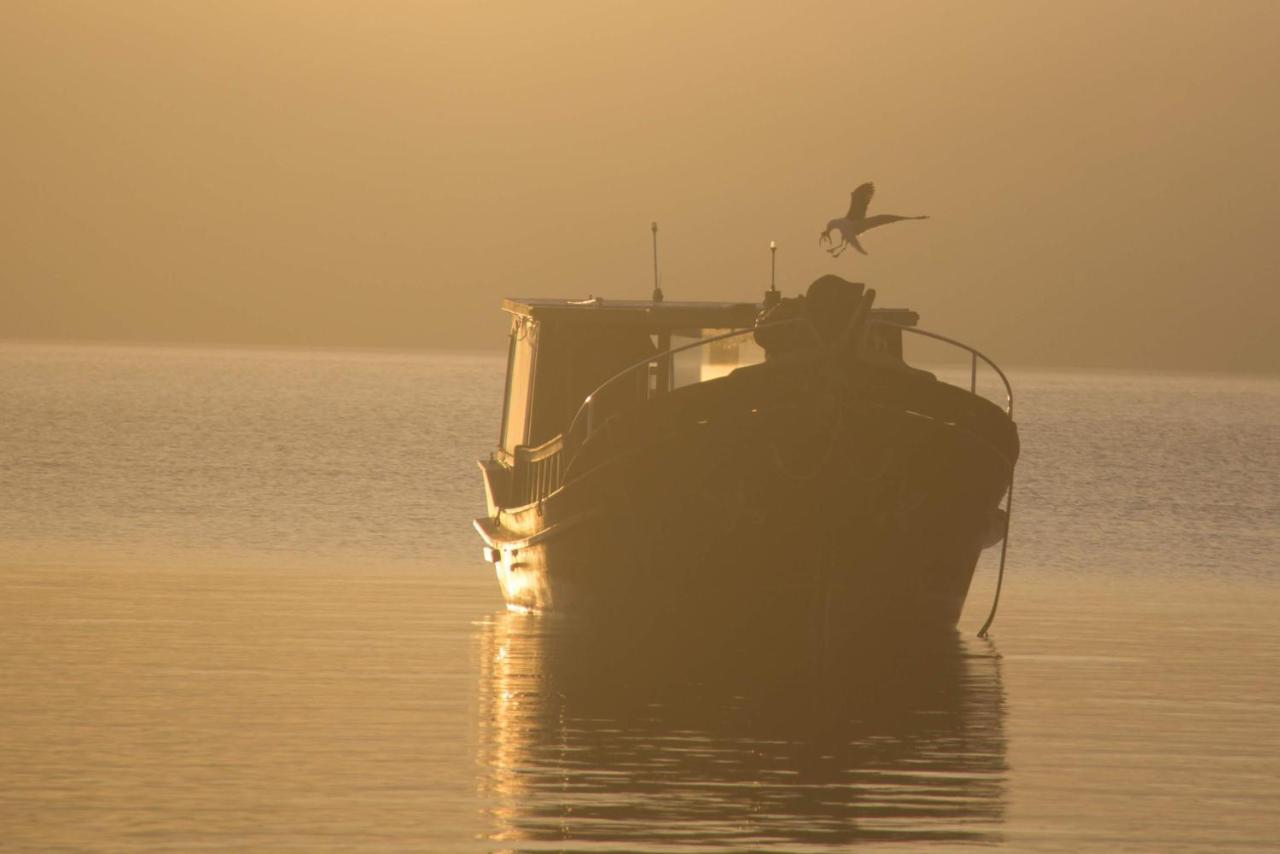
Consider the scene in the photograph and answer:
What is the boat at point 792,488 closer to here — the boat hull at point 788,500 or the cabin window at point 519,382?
the boat hull at point 788,500

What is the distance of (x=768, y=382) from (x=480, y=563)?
12756 mm

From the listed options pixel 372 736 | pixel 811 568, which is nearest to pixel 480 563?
pixel 811 568

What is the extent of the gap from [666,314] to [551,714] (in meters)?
8.76

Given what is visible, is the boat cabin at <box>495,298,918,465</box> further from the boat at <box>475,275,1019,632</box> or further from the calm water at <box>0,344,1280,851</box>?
the calm water at <box>0,344,1280,851</box>

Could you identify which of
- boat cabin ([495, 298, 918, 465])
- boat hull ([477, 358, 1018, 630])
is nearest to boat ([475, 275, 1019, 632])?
boat hull ([477, 358, 1018, 630])

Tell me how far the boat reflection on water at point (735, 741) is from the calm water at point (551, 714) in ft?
0.15

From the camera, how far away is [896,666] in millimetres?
22766

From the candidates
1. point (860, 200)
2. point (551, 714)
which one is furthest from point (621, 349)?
point (551, 714)

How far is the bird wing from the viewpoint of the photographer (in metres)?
23.5

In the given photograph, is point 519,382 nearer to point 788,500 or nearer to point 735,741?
point 788,500

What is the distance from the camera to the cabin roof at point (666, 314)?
26922 millimetres

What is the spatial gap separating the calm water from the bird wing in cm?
416

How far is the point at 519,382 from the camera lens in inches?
1180

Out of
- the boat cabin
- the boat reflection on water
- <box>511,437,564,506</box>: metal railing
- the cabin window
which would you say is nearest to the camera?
the boat reflection on water
